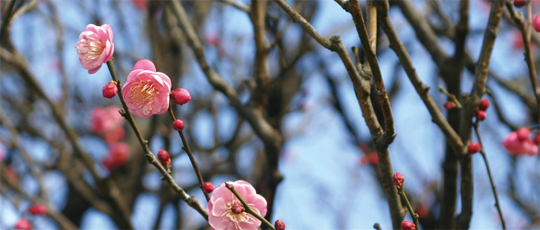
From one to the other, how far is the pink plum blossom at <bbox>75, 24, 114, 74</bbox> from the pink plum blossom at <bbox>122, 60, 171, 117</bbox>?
97mm

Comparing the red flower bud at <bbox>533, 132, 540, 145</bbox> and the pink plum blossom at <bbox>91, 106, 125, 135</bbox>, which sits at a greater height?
the pink plum blossom at <bbox>91, 106, 125, 135</bbox>

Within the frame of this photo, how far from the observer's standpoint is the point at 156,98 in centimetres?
126

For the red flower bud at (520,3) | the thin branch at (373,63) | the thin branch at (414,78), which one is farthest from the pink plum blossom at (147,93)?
the red flower bud at (520,3)

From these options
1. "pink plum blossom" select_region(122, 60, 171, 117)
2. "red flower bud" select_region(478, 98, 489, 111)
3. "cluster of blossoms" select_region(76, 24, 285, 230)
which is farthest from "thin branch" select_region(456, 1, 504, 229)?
"pink plum blossom" select_region(122, 60, 171, 117)

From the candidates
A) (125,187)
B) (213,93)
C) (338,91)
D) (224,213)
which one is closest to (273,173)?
(224,213)

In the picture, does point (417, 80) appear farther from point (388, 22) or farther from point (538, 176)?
point (538, 176)

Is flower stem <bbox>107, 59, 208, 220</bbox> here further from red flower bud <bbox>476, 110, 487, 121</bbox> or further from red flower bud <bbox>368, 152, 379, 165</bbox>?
red flower bud <bbox>368, 152, 379, 165</bbox>

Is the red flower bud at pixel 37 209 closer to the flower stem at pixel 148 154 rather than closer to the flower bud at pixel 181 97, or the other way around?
the flower stem at pixel 148 154

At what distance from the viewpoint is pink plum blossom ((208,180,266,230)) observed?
1.19 meters

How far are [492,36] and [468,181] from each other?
0.53m

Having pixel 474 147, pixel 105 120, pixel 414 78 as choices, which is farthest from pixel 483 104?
pixel 105 120

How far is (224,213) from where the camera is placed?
120 cm

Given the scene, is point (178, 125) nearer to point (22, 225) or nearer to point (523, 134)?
point (523, 134)

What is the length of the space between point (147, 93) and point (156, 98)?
0.03m
